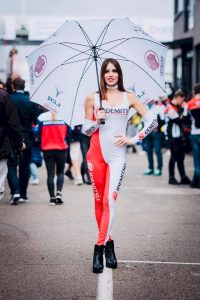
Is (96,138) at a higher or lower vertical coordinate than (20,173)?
higher

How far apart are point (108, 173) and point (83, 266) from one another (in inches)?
37.0

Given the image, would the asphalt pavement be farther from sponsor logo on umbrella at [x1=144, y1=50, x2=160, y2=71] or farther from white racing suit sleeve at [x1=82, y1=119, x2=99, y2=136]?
sponsor logo on umbrella at [x1=144, y1=50, x2=160, y2=71]

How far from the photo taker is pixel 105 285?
559 centimetres

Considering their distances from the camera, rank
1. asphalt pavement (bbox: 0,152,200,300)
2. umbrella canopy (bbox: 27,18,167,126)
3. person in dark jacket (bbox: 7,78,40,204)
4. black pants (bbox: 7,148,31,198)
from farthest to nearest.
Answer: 1. black pants (bbox: 7,148,31,198)
2. person in dark jacket (bbox: 7,78,40,204)
3. umbrella canopy (bbox: 27,18,167,126)
4. asphalt pavement (bbox: 0,152,200,300)

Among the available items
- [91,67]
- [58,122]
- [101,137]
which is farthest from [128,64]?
[58,122]

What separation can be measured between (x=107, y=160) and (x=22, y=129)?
4323 mm

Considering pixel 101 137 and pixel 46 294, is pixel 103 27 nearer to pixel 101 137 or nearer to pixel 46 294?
pixel 101 137

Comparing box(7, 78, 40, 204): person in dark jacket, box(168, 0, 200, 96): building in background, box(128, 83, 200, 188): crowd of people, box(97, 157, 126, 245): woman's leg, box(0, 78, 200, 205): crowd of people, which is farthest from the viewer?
box(168, 0, 200, 96): building in background

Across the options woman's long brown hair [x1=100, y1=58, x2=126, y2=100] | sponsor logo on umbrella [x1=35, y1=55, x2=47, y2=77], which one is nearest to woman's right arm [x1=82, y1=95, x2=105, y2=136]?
woman's long brown hair [x1=100, y1=58, x2=126, y2=100]

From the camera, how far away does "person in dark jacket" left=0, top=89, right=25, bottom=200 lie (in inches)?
286

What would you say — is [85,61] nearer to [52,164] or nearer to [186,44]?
[52,164]

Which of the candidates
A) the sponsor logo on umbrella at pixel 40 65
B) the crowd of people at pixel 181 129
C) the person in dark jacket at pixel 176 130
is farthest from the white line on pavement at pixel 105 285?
the person in dark jacket at pixel 176 130

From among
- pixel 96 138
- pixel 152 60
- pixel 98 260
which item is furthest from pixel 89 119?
pixel 98 260

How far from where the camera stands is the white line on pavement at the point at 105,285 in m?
5.27
